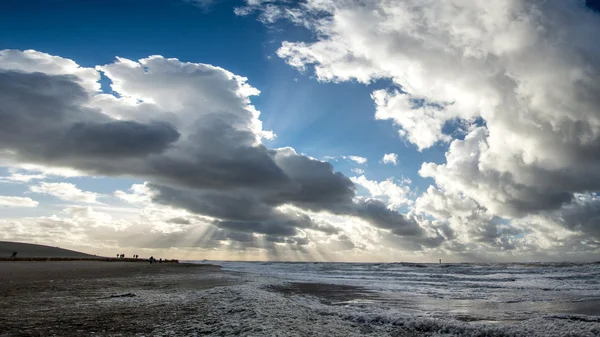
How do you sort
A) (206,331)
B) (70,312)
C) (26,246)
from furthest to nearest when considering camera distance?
(26,246) < (70,312) < (206,331)

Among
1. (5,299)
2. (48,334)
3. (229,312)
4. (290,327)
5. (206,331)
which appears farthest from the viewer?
(5,299)

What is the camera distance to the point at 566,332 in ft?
36.4

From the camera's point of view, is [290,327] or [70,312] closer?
[290,327]

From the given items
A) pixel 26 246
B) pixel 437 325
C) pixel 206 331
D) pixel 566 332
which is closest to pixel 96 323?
pixel 206 331

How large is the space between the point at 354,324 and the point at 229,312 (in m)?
4.55

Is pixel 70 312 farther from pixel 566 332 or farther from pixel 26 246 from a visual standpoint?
pixel 26 246

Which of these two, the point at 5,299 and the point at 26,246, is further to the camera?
the point at 26,246

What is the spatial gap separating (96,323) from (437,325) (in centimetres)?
1047

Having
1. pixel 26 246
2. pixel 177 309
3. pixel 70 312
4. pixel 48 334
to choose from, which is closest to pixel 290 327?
pixel 177 309

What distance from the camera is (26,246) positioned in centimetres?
12106

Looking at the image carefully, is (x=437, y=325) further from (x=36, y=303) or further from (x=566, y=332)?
(x=36, y=303)

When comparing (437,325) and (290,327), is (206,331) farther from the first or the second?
(437,325)

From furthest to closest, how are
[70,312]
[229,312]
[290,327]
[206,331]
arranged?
1. [229,312]
2. [70,312]
3. [290,327]
4. [206,331]

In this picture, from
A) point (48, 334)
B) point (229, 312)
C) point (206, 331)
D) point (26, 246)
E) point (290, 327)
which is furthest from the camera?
point (26, 246)
